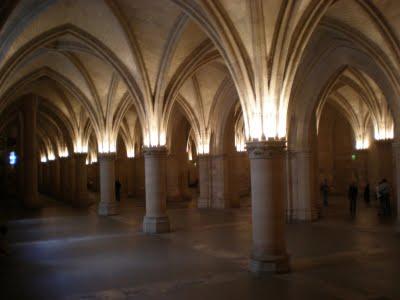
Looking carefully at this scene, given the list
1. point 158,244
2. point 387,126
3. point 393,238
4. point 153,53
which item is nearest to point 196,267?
point 158,244

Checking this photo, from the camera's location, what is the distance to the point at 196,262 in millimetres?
10383

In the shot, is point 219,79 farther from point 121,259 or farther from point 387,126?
point 121,259

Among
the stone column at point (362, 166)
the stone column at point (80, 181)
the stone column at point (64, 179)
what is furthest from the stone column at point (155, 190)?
the stone column at point (64, 179)

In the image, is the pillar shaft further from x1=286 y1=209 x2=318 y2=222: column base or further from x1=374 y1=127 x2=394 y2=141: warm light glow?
x1=286 y1=209 x2=318 y2=222: column base

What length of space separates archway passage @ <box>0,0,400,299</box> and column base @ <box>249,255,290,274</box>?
0.03 metres

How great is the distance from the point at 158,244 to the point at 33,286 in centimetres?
481

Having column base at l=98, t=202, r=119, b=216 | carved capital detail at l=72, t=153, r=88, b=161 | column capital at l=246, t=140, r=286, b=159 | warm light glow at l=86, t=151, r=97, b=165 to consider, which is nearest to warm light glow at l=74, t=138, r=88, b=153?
carved capital detail at l=72, t=153, r=88, b=161

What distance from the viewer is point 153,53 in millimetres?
14969

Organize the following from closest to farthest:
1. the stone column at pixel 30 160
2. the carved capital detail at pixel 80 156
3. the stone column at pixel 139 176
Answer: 1. the stone column at pixel 30 160
2. the carved capital detail at pixel 80 156
3. the stone column at pixel 139 176

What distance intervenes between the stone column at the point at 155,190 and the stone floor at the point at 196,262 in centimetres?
59

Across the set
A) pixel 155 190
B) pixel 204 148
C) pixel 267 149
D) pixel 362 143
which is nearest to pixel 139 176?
pixel 204 148

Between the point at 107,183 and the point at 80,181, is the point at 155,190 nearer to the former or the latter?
the point at 107,183

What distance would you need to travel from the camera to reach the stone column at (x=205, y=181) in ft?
77.4

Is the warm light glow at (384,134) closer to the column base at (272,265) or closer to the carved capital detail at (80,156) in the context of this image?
the column base at (272,265)
